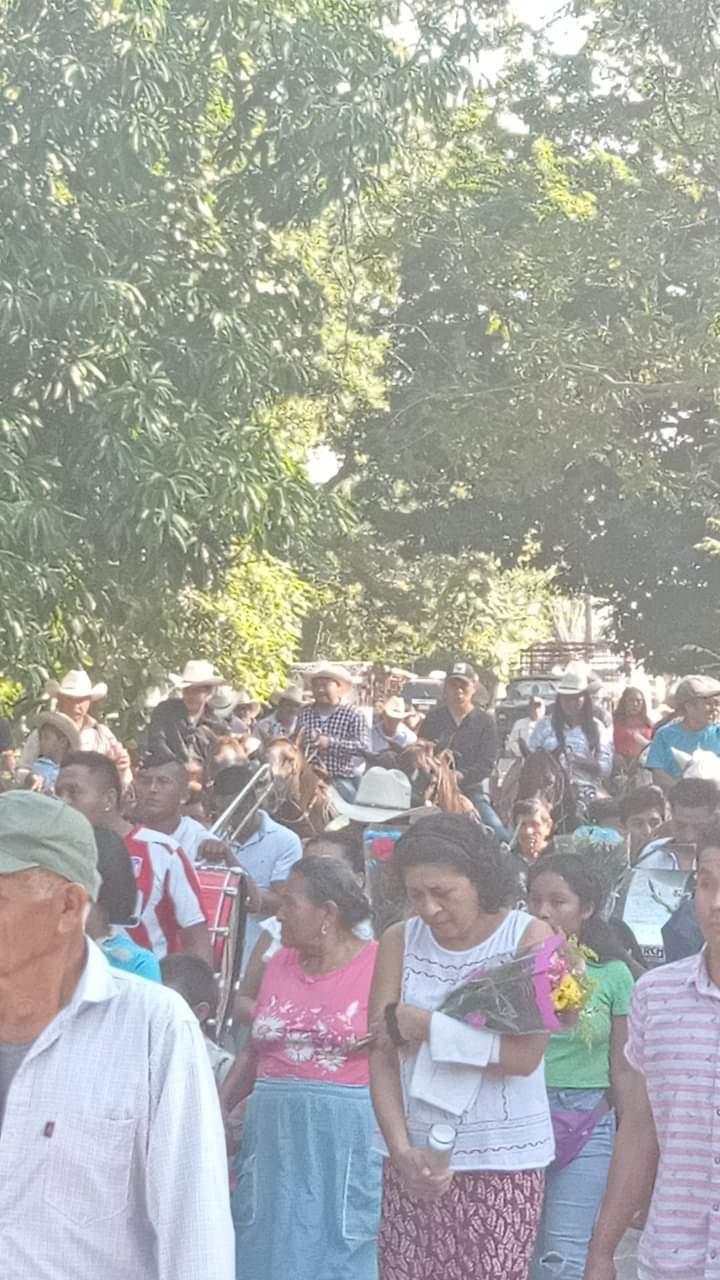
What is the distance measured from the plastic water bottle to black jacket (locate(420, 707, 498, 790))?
875 centimetres

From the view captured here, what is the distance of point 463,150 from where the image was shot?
27328 mm

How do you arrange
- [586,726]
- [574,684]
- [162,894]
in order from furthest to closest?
[574,684], [586,726], [162,894]

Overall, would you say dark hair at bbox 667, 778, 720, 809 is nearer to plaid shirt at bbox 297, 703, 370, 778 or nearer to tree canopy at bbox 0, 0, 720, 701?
tree canopy at bbox 0, 0, 720, 701

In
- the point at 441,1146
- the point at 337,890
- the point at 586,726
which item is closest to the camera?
the point at 441,1146

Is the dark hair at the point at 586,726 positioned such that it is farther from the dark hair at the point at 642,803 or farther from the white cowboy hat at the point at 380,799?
the white cowboy hat at the point at 380,799

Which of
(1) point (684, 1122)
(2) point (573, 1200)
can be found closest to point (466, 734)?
(2) point (573, 1200)

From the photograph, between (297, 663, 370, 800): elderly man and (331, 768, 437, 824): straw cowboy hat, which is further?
(297, 663, 370, 800): elderly man

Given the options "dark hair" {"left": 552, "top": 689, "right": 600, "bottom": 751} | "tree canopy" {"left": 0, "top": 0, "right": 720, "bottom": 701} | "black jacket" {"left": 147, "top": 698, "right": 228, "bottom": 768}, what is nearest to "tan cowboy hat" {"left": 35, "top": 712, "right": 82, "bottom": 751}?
"tree canopy" {"left": 0, "top": 0, "right": 720, "bottom": 701}

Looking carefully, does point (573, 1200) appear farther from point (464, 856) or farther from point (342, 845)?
point (342, 845)

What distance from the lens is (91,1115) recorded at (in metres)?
2.78

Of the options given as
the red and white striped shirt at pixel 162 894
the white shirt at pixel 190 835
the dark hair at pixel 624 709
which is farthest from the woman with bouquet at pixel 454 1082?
the dark hair at pixel 624 709

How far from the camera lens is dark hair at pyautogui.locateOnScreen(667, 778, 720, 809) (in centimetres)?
885

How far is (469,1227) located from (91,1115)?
256 centimetres

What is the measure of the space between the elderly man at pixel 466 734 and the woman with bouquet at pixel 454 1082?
8.10m
